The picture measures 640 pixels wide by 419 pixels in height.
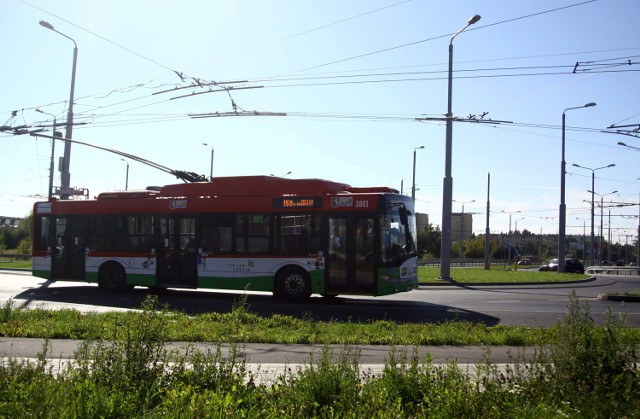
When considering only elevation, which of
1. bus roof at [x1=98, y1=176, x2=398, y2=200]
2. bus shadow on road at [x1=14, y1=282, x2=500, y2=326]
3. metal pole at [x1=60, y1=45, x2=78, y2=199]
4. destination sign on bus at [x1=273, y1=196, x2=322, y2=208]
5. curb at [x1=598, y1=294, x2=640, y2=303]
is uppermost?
metal pole at [x1=60, y1=45, x2=78, y2=199]

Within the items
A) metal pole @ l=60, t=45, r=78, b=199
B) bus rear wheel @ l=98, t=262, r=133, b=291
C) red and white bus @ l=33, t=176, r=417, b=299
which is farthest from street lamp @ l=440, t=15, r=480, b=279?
metal pole @ l=60, t=45, r=78, b=199

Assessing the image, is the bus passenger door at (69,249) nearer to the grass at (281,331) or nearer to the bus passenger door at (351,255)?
the grass at (281,331)

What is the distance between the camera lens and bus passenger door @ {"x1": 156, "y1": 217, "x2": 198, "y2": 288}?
61.1 ft

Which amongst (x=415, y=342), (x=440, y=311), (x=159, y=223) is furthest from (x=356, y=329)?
(x=159, y=223)

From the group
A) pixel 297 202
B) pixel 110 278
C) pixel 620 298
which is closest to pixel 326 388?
pixel 297 202

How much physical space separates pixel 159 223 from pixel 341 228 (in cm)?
656

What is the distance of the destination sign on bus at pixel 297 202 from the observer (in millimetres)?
16984

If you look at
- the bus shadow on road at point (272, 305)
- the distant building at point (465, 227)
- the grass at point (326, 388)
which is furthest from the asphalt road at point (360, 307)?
the distant building at point (465, 227)

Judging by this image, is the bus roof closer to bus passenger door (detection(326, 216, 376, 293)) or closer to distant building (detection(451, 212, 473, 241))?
bus passenger door (detection(326, 216, 376, 293))

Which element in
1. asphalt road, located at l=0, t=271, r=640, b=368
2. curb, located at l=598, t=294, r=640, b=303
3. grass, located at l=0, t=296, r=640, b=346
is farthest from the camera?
curb, located at l=598, t=294, r=640, b=303

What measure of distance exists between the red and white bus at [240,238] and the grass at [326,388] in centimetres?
1015

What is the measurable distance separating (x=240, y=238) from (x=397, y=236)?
4792mm

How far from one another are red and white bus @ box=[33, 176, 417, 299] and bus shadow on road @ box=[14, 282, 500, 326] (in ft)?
1.79

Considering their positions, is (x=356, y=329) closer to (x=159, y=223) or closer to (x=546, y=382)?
(x=546, y=382)
